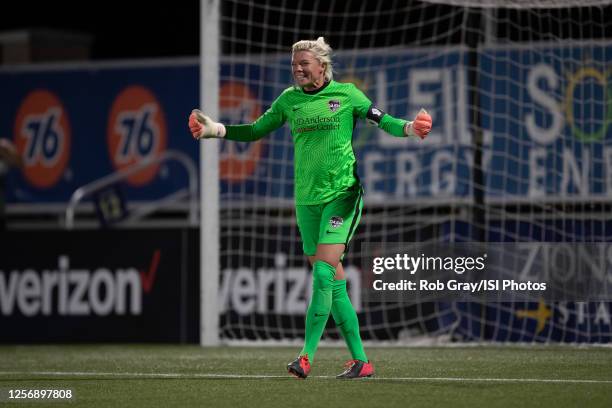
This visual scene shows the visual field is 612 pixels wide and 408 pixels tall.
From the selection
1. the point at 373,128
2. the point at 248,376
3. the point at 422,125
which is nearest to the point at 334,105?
the point at 422,125

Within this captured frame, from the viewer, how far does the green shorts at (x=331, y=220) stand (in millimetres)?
6832

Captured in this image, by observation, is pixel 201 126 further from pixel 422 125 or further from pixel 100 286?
pixel 100 286

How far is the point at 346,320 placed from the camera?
686 centimetres

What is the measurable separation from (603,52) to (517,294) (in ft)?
7.70

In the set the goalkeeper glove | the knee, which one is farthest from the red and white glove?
the goalkeeper glove

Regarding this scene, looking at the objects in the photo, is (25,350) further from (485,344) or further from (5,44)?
(5,44)

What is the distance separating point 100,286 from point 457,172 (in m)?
3.48

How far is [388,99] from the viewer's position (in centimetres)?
1253

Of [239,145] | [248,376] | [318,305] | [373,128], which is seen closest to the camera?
[318,305]

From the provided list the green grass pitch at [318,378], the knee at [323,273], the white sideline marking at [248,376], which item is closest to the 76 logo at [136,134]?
the green grass pitch at [318,378]

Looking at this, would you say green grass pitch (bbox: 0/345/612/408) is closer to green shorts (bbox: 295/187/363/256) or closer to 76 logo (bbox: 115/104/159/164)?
green shorts (bbox: 295/187/363/256)

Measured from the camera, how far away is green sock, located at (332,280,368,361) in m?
6.85

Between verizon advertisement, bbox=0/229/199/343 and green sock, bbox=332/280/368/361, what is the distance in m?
4.38

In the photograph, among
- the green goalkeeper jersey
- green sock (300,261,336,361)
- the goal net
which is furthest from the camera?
the goal net
